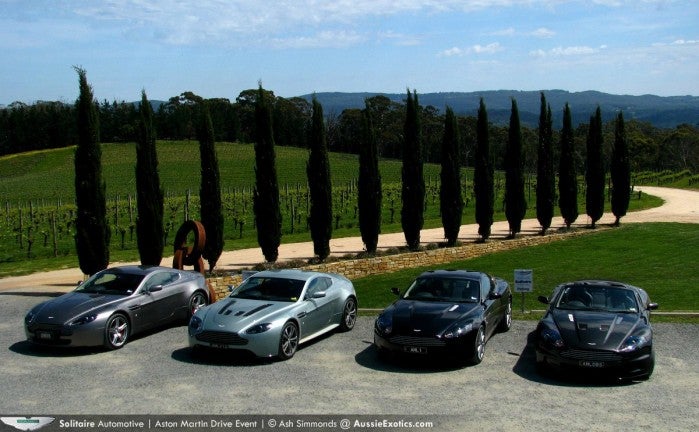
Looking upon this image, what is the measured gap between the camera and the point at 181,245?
693 inches

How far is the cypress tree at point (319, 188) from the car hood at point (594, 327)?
12667 millimetres

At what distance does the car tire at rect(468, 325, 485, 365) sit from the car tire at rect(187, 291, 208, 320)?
5911mm

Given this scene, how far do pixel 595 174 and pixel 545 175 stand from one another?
4.19 metres

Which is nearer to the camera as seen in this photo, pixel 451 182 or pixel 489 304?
pixel 489 304

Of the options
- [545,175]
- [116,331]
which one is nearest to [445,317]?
[116,331]

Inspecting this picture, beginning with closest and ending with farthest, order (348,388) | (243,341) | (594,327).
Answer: (348,388) < (594,327) < (243,341)

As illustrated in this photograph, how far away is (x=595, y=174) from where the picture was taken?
34.2 meters

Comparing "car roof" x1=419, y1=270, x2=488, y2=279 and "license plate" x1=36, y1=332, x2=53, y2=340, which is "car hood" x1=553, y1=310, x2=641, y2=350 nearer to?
"car roof" x1=419, y1=270, x2=488, y2=279

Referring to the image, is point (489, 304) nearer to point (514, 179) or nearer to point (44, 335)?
point (44, 335)

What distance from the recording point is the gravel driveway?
8.43 m

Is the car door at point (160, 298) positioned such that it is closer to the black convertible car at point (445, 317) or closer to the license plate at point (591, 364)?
the black convertible car at point (445, 317)

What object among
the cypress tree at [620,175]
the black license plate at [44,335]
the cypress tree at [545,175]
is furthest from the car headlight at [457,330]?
the cypress tree at [620,175]

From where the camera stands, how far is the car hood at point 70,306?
37.6 ft

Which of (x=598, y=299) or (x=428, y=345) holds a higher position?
(x=598, y=299)
